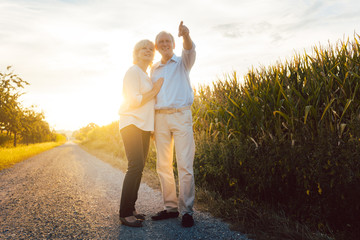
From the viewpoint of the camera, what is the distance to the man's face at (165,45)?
2898 millimetres

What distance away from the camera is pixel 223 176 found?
349 cm

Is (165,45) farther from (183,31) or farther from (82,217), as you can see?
(82,217)

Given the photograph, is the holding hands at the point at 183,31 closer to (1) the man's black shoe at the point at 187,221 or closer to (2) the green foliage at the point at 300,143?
(2) the green foliage at the point at 300,143

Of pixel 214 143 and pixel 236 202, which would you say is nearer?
pixel 236 202

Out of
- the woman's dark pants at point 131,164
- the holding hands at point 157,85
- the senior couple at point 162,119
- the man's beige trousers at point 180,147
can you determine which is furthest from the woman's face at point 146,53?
the woman's dark pants at point 131,164

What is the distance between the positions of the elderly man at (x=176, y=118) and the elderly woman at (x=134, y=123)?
0.17 m

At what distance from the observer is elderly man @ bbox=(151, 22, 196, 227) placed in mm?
2818

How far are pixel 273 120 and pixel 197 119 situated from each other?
5.95ft

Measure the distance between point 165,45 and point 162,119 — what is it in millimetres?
907

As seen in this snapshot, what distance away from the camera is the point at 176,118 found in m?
2.84

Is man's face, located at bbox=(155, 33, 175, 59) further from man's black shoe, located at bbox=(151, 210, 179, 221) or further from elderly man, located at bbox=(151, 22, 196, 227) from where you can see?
man's black shoe, located at bbox=(151, 210, 179, 221)

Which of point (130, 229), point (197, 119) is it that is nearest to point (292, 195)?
point (130, 229)

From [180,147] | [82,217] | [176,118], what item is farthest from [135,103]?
[82,217]

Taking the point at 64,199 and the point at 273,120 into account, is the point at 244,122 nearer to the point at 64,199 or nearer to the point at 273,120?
the point at 273,120
